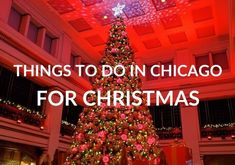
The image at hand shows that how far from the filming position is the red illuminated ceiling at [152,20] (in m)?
8.06

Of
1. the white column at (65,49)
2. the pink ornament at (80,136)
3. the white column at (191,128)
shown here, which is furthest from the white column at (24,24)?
the white column at (191,128)

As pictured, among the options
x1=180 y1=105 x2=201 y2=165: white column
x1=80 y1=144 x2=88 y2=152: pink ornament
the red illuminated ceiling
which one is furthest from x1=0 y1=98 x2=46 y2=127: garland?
x1=180 y1=105 x2=201 y2=165: white column

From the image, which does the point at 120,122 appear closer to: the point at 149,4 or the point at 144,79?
the point at 149,4

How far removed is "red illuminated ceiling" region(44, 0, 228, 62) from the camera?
8062 mm

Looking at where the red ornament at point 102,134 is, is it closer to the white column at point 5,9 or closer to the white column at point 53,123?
the white column at point 53,123

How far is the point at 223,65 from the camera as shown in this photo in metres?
9.74

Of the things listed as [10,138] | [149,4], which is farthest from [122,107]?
[149,4]

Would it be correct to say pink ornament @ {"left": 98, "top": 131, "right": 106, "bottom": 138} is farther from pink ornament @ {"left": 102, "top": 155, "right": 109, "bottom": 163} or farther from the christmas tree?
pink ornament @ {"left": 102, "top": 155, "right": 109, "bottom": 163}

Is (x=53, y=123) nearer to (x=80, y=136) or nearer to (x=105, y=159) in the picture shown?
(x=80, y=136)

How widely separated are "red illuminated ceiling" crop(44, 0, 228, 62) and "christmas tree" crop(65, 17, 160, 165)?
2.92 m

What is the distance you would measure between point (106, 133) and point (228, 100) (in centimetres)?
621

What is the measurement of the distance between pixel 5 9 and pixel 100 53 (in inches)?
196

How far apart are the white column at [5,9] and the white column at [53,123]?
9.59 feet

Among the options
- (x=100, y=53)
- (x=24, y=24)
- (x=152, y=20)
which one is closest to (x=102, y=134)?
(x=24, y=24)
